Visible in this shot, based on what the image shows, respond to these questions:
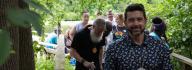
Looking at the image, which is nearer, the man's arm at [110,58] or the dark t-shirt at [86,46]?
the man's arm at [110,58]

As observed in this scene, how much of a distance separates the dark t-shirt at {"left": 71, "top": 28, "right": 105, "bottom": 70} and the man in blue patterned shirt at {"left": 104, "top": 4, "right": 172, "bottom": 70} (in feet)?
7.36

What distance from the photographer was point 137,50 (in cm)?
253

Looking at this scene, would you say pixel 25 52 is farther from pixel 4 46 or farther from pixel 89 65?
pixel 4 46

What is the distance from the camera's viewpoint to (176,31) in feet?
26.9

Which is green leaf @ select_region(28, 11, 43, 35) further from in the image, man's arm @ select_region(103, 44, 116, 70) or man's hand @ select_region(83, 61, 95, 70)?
man's hand @ select_region(83, 61, 95, 70)

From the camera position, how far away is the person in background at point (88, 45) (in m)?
4.87

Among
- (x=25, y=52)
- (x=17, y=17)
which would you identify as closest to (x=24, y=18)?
(x=17, y=17)

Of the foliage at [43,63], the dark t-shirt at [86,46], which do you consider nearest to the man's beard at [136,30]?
the dark t-shirt at [86,46]

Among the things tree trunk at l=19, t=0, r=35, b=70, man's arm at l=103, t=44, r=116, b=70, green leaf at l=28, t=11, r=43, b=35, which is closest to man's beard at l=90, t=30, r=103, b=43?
tree trunk at l=19, t=0, r=35, b=70

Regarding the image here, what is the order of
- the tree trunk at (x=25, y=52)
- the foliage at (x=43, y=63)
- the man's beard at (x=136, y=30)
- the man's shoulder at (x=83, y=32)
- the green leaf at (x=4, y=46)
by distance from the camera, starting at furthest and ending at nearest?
the foliage at (x=43, y=63) → the man's shoulder at (x=83, y=32) → the tree trunk at (x=25, y=52) → the man's beard at (x=136, y=30) → the green leaf at (x=4, y=46)

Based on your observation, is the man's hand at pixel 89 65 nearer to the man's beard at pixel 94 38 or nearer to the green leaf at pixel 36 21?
the man's beard at pixel 94 38

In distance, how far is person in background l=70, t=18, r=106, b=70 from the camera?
487 cm

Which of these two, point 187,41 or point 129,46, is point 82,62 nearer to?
point 129,46

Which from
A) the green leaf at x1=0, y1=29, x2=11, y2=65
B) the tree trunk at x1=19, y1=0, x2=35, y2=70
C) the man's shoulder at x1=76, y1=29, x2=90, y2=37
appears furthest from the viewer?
the man's shoulder at x1=76, y1=29, x2=90, y2=37
